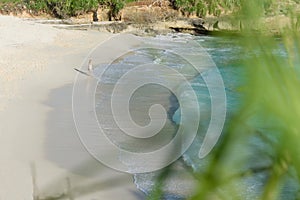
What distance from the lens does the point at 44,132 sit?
1027 cm

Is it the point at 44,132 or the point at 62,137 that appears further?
the point at 44,132

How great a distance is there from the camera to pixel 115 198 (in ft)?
22.9

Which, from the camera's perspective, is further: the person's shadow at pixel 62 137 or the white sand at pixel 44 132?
the person's shadow at pixel 62 137

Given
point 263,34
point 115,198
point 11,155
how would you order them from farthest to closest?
1. point 11,155
2. point 115,198
3. point 263,34

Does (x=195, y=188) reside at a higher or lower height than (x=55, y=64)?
higher

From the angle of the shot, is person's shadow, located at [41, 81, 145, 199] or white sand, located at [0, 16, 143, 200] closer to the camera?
white sand, located at [0, 16, 143, 200]

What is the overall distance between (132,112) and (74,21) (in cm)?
2139

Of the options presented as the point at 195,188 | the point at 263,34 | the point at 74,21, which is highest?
the point at 263,34

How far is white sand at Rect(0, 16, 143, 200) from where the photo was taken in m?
0.57

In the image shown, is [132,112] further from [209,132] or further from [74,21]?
[74,21]

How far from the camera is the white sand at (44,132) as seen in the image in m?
0.57

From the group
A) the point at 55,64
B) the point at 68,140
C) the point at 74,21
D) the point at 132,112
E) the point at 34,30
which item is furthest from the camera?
the point at 74,21

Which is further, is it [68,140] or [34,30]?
[34,30]

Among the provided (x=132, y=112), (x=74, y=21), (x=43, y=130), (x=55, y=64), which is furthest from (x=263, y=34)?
(x=74, y=21)
